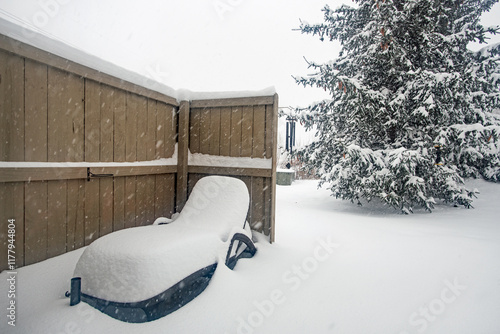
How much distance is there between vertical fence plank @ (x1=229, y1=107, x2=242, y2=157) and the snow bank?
4.35ft

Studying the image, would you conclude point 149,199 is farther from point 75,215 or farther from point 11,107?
point 11,107

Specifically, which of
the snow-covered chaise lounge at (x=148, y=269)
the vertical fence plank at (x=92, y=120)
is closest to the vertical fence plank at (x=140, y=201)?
the vertical fence plank at (x=92, y=120)

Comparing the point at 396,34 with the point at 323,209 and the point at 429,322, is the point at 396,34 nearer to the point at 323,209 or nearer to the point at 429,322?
the point at 323,209

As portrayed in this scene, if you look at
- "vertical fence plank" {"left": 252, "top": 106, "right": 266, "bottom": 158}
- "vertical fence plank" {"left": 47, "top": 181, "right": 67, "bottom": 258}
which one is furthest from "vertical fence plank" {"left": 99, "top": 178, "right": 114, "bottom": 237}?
"vertical fence plank" {"left": 252, "top": 106, "right": 266, "bottom": 158}

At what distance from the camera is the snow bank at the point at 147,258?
69.4 inches

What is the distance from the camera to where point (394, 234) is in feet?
13.2

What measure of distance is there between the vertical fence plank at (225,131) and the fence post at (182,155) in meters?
0.56

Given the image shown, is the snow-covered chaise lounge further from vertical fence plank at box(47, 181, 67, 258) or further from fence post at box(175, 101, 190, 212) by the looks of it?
fence post at box(175, 101, 190, 212)

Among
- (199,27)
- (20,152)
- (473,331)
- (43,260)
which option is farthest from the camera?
(199,27)

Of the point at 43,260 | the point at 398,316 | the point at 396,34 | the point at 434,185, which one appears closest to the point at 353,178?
the point at 434,185

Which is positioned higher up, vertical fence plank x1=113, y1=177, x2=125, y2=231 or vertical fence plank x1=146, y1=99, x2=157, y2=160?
vertical fence plank x1=146, y1=99, x2=157, y2=160

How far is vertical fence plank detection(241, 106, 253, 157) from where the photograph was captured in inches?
143

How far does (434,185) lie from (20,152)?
726cm

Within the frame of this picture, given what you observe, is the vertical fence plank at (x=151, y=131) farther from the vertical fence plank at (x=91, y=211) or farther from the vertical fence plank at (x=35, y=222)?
the vertical fence plank at (x=35, y=222)
